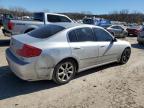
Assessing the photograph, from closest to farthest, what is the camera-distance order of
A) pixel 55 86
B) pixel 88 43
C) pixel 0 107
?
pixel 0 107, pixel 55 86, pixel 88 43

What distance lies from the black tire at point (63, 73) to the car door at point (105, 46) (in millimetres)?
1250

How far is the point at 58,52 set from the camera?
5469mm

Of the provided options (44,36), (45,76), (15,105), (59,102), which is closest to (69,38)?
(44,36)

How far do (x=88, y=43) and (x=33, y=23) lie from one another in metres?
6.03

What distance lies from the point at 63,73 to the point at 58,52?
0.63 metres

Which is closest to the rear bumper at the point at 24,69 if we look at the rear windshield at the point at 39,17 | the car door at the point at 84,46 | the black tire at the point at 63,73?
the black tire at the point at 63,73

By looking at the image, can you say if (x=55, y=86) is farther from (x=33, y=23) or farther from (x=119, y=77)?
(x=33, y=23)

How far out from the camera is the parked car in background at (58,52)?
17.0 ft

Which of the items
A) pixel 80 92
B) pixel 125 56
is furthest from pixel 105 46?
pixel 80 92

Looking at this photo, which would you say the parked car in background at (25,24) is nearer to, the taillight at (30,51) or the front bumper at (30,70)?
the front bumper at (30,70)

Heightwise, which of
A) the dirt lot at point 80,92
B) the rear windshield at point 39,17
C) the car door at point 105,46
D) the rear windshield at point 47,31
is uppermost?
the rear windshield at point 39,17

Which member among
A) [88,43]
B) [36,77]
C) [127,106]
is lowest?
[127,106]

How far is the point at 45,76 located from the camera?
541cm

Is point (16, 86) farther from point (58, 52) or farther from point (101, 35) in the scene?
point (101, 35)
